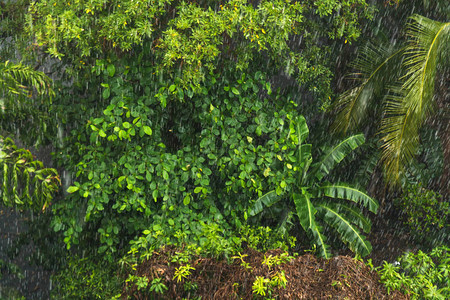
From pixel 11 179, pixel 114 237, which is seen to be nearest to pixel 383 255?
pixel 114 237

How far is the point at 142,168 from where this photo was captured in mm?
5840

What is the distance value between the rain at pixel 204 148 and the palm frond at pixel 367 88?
2 centimetres

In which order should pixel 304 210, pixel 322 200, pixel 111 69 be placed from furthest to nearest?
1. pixel 322 200
2. pixel 304 210
3. pixel 111 69

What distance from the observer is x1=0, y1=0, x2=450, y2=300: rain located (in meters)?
4.53

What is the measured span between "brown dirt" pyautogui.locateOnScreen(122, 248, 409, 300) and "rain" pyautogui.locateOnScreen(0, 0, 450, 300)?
0.05 feet

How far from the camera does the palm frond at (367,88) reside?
7.34 meters

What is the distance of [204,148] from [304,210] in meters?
1.78

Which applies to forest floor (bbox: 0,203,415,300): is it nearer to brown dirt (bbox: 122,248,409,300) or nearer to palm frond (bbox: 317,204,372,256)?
brown dirt (bbox: 122,248,409,300)

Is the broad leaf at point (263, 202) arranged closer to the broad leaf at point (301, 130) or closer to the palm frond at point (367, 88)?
the broad leaf at point (301, 130)

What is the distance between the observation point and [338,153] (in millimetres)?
7160

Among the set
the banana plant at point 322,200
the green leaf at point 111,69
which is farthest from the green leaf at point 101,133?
the banana plant at point 322,200

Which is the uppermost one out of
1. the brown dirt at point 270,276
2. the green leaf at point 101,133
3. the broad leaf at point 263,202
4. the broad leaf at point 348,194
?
the green leaf at point 101,133

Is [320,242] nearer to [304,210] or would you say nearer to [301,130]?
[304,210]

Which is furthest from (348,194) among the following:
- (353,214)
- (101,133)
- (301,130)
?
(101,133)
